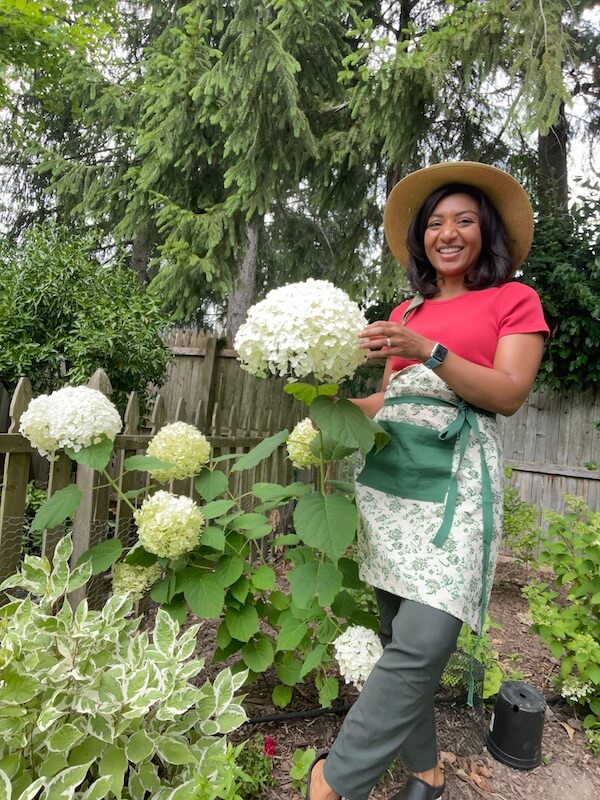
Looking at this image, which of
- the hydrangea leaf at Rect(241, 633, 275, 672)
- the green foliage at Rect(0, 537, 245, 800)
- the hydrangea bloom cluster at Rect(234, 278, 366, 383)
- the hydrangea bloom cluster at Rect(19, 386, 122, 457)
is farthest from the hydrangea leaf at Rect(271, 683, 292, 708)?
the hydrangea bloom cluster at Rect(234, 278, 366, 383)

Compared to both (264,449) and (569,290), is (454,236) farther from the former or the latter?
(569,290)

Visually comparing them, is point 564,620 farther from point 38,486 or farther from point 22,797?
point 38,486

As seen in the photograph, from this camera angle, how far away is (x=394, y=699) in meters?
1.11

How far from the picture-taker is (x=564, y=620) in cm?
192

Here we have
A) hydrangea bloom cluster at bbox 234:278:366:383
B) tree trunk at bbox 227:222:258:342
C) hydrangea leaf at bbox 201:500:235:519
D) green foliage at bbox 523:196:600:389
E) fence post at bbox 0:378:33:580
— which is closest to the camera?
hydrangea bloom cluster at bbox 234:278:366:383

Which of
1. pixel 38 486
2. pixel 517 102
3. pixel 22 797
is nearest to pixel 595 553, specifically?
pixel 22 797

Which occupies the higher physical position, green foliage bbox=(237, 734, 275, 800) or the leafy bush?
the leafy bush

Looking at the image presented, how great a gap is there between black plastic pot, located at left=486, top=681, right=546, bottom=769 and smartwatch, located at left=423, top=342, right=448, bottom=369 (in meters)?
1.28

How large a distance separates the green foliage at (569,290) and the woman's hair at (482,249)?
3205 millimetres

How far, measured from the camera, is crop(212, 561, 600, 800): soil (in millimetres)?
1572

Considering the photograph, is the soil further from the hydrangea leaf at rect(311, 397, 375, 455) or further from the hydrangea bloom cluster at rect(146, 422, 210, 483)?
the hydrangea leaf at rect(311, 397, 375, 455)

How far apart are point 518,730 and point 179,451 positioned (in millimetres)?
1417

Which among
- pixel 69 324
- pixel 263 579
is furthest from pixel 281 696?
pixel 69 324

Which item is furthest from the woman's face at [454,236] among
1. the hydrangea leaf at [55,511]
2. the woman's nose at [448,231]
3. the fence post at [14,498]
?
the fence post at [14,498]
